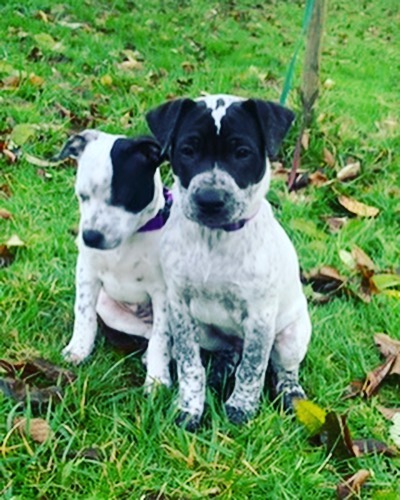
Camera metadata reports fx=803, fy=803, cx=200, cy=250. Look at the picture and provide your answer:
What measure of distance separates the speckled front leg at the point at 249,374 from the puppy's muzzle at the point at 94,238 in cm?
62

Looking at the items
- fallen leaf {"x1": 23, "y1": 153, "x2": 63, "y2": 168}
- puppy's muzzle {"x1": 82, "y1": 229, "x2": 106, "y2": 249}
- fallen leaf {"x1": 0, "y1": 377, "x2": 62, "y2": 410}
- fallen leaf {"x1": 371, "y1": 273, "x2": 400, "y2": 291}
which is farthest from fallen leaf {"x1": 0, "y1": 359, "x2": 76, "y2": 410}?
fallen leaf {"x1": 23, "y1": 153, "x2": 63, "y2": 168}

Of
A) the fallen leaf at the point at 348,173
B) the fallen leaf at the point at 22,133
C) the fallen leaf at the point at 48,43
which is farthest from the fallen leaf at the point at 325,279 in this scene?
the fallen leaf at the point at 48,43

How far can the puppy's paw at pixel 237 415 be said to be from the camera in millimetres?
3002

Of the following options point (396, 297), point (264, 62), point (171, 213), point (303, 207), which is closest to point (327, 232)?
point (303, 207)

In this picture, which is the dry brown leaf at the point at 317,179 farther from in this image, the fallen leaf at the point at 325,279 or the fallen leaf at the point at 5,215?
the fallen leaf at the point at 5,215

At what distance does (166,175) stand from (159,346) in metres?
1.96

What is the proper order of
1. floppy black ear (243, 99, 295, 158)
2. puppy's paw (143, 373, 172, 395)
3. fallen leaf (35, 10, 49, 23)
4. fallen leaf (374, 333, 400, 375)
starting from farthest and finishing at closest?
fallen leaf (35, 10, 49, 23) → fallen leaf (374, 333, 400, 375) → puppy's paw (143, 373, 172, 395) → floppy black ear (243, 99, 295, 158)

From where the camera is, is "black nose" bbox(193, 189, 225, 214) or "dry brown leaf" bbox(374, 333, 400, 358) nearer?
"black nose" bbox(193, 189, 225, 214)

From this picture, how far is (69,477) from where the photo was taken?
8.52 ft

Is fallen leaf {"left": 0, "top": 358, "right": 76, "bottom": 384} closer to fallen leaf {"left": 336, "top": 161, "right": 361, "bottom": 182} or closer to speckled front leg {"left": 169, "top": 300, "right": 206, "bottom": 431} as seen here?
speckled front leg {"left": 169, "top": 300, "right": 206, "bottom": 431}

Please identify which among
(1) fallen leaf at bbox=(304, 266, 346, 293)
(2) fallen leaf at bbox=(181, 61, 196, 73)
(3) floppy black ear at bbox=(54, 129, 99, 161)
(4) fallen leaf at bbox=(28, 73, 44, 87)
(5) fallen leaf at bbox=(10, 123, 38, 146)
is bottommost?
(2) fallen leaf at bbox=(181, 61, 196, 73)

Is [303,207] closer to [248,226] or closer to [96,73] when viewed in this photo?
[248,226]

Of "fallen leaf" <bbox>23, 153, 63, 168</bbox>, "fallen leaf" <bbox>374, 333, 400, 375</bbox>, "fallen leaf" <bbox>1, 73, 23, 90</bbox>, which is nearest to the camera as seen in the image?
"fallen leaf" <bbox>374, 333, 400, 375</bbox>

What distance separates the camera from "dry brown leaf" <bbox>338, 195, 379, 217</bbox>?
193 inches
